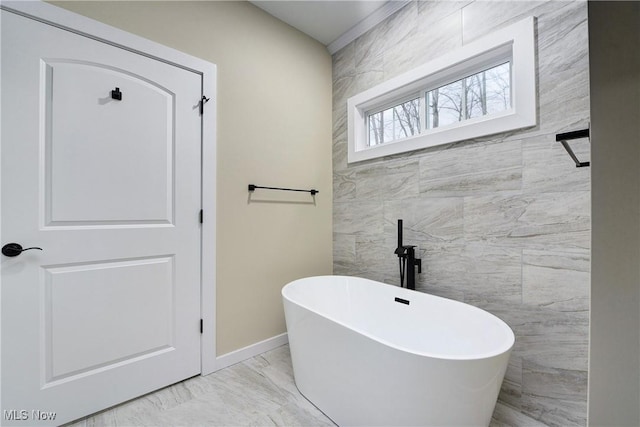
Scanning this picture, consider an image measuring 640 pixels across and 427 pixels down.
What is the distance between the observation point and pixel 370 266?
2422mm

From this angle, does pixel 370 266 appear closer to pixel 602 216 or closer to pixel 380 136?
pixel 380 136

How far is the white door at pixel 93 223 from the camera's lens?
53.7 inches

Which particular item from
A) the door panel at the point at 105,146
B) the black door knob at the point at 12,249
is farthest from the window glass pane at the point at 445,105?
the black door knob at the point at 12,249

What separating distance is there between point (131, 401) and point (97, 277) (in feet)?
2.56

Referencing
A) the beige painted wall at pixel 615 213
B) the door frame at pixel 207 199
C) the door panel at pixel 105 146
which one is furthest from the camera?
the door frame at pixel 207 199

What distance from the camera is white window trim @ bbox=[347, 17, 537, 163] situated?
5.11ft

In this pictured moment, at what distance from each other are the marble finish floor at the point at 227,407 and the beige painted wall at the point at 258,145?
0.29m

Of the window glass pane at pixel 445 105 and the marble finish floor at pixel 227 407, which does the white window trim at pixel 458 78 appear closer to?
the window glass pane at pixel 445 105

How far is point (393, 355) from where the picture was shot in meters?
1.18

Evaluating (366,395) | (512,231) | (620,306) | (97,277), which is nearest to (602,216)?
(620,306)

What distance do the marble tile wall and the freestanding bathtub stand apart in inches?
10.6

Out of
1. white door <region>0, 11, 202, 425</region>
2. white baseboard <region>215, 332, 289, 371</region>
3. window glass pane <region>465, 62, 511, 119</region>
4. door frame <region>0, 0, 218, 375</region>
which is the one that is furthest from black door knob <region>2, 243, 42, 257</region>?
window glass pane <region>465, 62, 511, 119</region>

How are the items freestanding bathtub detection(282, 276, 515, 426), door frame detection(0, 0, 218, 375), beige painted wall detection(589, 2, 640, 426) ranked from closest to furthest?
1. beige painted wall detection(589, 2, 640, 426)
2. freestanding bathtub detection(282, 276, 515, 426)
3. door frame detection(0, 0, 218, 375)

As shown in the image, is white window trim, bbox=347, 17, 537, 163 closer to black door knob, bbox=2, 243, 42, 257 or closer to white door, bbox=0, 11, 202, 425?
white door, bbox=0, 11, 202, 425
